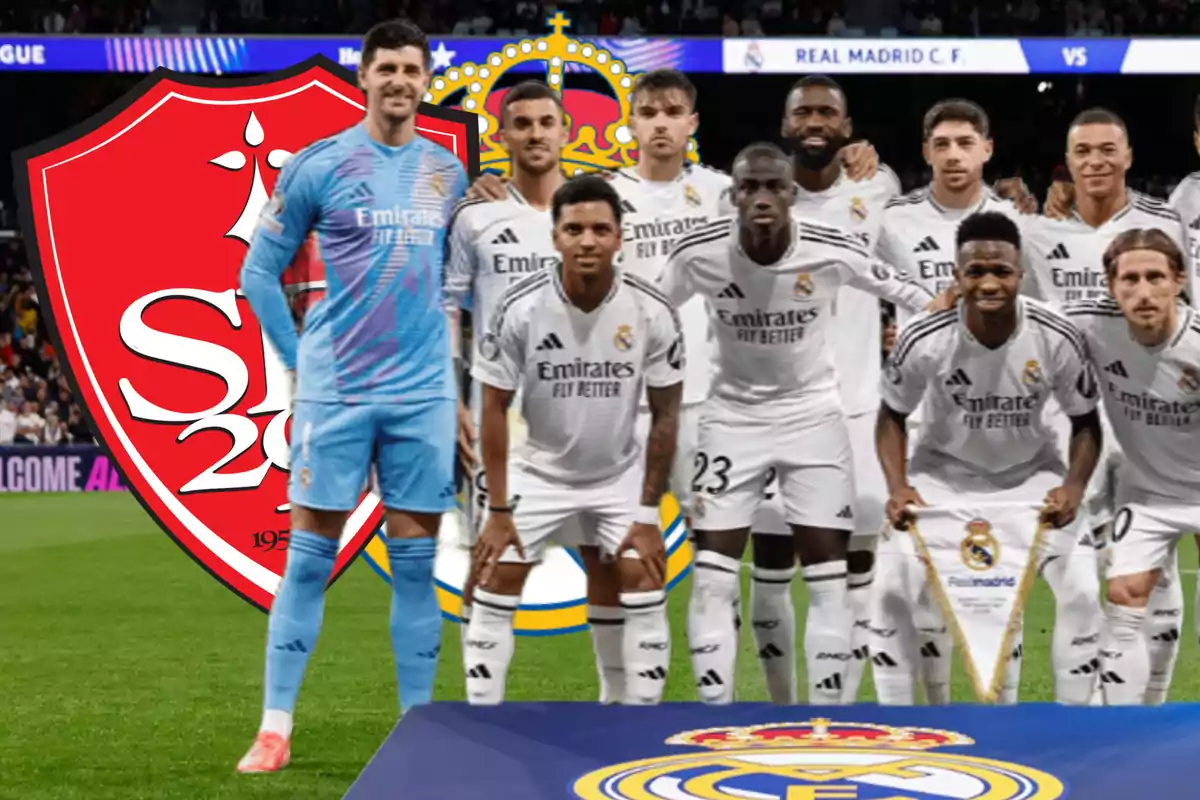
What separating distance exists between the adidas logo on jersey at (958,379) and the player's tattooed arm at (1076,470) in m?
0.34

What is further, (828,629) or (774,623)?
(774,623)

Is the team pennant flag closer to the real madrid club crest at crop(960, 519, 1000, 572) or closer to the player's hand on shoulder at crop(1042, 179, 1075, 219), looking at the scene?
the real madrid club crest at crop(960, 519, 1000, 572)

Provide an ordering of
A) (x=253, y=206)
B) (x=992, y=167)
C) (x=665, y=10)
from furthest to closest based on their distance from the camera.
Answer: (x=992, y=167)
(x=665, y=10)
(x=253, y=206)

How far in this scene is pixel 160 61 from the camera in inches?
748

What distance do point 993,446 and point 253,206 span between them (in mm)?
2751

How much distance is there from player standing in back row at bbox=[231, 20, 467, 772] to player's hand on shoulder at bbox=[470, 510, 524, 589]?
0.63ft

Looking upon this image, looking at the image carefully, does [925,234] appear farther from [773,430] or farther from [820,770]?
[820,770]

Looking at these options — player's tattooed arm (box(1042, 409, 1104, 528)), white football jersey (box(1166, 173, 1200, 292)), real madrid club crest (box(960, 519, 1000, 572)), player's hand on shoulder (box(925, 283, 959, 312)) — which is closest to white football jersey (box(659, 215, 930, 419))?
player's hand on shoulder (box(925, 283, 959, 312))

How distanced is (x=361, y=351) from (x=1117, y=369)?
2.21 m

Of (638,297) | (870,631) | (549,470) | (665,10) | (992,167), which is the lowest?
(870,631)

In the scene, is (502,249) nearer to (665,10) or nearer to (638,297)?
(638,297)

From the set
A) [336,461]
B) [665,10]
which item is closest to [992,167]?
[665,10]

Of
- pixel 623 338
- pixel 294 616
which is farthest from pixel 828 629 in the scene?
pixel 294 616

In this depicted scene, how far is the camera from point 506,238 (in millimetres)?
5445
